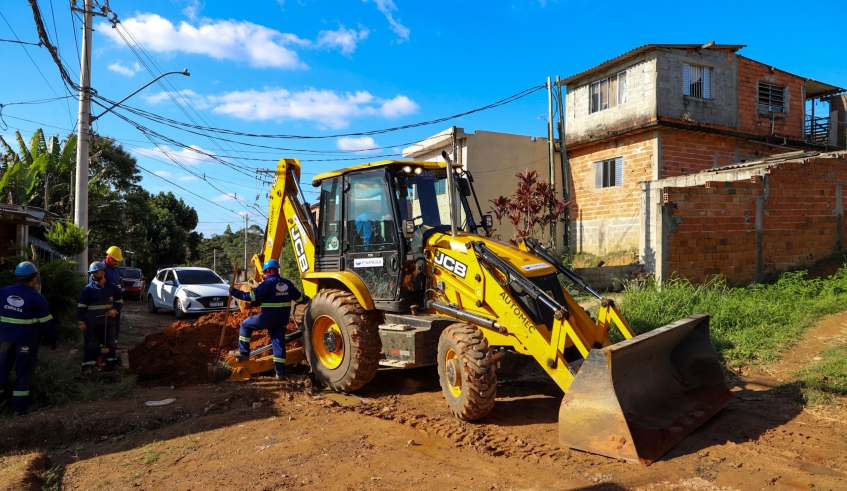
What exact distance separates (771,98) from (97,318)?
19.8m

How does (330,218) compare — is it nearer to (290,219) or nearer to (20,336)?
(290,219)

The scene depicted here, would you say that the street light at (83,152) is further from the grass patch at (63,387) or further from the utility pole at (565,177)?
the utility pole at (565,177)

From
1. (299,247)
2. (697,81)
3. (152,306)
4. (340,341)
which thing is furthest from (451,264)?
(697,81)

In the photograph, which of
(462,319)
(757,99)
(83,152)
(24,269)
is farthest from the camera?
(757,99)

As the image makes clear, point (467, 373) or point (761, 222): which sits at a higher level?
point (761, 222)

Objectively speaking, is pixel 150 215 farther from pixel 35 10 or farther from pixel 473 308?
pixel 473 308

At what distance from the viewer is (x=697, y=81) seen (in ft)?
54.9

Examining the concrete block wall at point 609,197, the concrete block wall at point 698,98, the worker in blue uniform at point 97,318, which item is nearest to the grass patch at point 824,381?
the worker in blue uniform at point 97,318

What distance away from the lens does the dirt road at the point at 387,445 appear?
4043 millimetres

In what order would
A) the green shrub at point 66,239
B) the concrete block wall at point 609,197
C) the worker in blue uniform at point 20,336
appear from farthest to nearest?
the concrete block wall at point 609,197 → the green shrub at point 66,239 → the worker in blue uniform at point 20,336

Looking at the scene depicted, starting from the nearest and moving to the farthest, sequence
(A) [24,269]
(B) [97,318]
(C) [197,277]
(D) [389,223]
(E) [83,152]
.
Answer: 1. (A) [24,269]
2. (D) [389,223]
3. (B) [97,318]
4. (E) [83,152]
5. (C) [197,277]

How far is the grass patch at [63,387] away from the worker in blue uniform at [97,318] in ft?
1.35

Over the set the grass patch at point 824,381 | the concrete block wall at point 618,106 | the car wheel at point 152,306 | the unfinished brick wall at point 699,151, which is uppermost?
the concrete block wall at point 618,106

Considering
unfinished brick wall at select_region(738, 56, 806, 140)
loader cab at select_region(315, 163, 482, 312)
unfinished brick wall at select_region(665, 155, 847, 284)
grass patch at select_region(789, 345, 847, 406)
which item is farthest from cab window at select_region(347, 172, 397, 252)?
unfinished brick wall at select_region(738, 56, 806, 140)
